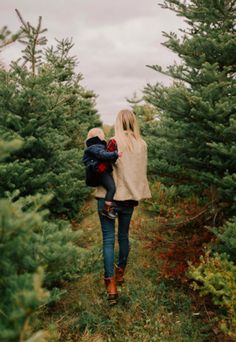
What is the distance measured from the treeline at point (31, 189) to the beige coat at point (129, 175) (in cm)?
95

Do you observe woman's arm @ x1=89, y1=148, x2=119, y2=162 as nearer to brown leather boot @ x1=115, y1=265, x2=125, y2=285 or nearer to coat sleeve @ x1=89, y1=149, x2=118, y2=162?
coat sleeve @ x1=89, y1=149, x2=118, y2=162

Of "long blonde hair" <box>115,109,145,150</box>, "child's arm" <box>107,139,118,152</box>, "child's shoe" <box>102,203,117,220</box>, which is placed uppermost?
"long blonde hair" <box>115,109,145,150</box>

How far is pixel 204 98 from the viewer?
6.39 meters

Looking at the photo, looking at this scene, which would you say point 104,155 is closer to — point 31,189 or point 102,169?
point 102,169

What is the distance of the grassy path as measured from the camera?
18.3ft

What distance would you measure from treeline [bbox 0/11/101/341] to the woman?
0.61m

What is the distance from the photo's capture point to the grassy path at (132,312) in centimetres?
559

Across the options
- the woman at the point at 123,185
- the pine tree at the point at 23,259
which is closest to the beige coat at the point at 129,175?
the woman at the point at 123,185

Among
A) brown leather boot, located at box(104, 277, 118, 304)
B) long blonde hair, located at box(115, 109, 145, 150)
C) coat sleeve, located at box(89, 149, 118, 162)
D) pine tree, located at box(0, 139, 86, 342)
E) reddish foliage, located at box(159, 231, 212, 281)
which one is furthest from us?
reddish foliage, located at box(159, 231, 212, 281)

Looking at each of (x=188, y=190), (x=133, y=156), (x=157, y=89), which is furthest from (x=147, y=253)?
(x=157, y=89)

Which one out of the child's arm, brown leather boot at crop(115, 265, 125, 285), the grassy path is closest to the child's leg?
the child's arm

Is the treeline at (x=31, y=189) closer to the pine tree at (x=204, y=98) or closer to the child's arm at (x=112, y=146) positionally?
the child's arm at (x=112, y=146)

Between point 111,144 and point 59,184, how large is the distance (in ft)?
5.82

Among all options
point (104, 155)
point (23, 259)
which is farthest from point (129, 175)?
point (23, 259)
